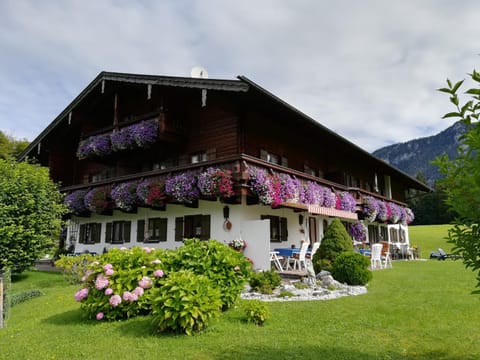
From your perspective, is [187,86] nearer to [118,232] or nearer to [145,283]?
[118,232]

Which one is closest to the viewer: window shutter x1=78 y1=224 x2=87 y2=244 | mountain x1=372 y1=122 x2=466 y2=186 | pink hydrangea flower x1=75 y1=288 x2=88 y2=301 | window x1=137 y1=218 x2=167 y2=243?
pink hydrangea flower x1=75 y1=288 x2=88 y2=301

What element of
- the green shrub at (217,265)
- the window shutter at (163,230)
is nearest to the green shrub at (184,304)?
the green shrub at (217,265)

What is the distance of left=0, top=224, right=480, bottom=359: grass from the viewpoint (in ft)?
16.5

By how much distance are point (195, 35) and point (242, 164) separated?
179 inches

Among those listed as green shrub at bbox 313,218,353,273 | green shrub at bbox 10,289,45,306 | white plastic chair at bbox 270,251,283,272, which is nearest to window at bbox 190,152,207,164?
white plastic chair at bbox 270,251,283,272

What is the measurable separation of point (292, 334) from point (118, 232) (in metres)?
14.6

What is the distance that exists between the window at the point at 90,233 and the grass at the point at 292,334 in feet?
37.9

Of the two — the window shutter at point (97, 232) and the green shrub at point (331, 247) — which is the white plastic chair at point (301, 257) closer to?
the green shrub at point (331, 247)

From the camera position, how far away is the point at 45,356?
5.24 metres

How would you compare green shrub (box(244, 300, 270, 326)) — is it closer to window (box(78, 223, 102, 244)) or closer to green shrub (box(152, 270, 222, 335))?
green shrub (box(152, 270, 222, 335))

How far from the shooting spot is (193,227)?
1512cm

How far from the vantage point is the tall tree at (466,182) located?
325cm

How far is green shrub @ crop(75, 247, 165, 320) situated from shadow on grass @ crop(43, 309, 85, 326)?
0.81ft

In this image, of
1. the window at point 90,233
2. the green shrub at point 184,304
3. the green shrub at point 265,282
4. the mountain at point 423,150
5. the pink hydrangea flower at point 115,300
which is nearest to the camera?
→ the green shrub at point 184,304
